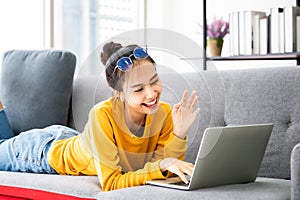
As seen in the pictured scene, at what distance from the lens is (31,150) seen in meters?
2.36

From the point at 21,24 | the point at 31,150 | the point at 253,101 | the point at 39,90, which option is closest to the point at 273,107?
the point at 253,101

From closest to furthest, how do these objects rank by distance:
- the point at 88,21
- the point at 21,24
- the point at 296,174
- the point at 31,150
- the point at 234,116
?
the point at 296,174 < the point at 234,116 < the point at 31,150 < the point at 21,24 < the point at 88,21

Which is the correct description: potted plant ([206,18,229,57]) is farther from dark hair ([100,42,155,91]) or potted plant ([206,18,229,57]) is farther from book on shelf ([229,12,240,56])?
dark hair ([100,42,155,91])

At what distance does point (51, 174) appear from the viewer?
7.15ft

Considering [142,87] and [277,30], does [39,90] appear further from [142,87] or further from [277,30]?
[277,30]

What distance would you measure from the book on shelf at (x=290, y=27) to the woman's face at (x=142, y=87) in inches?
78.6

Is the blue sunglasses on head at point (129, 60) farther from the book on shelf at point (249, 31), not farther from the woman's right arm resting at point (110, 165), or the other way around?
the book on shelf at point (249, 31)

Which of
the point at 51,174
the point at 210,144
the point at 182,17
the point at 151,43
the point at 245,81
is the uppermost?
the point at 182,17

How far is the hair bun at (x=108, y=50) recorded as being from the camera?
1.84 meters

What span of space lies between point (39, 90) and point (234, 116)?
3.71 feet

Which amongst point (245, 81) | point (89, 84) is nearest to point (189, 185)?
point (245, 81)

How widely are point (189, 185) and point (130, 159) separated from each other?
0.98 ft

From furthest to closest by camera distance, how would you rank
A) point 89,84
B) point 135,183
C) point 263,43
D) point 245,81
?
point 263,43
point 89,84
point 245,81
point 135,183

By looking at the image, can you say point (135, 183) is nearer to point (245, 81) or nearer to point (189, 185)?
point (189, 185)
